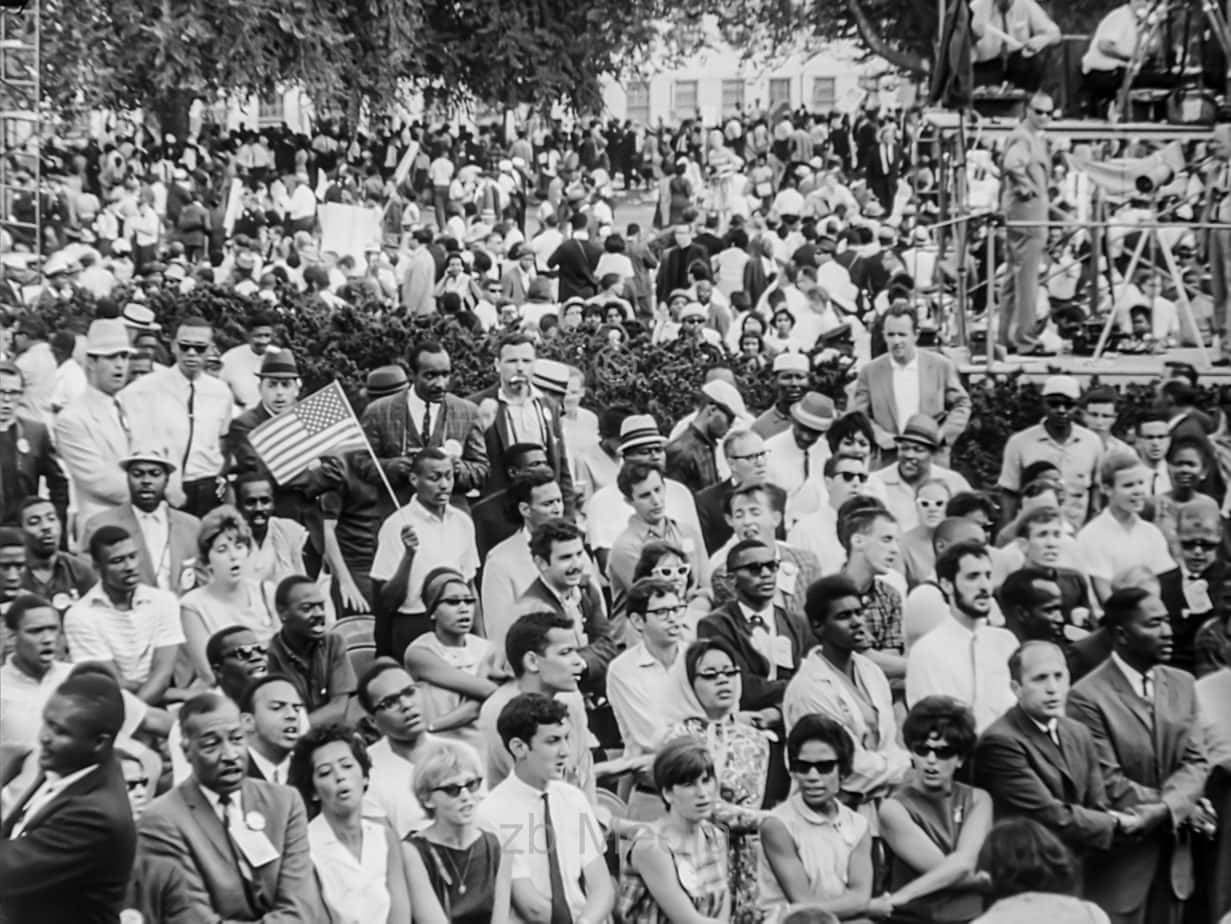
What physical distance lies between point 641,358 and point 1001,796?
25.1 ft

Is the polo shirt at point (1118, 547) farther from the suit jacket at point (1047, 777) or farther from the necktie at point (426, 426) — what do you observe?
the necktie at point (426, 426)

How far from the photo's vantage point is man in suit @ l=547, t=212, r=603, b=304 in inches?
841

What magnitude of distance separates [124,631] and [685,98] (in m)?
47.8

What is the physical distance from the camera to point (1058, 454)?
13.4m

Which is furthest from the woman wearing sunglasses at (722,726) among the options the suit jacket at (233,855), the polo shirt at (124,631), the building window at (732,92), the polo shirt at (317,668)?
the building window at (732,92)

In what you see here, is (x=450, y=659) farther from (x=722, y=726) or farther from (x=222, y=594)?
(x=722, y=726)

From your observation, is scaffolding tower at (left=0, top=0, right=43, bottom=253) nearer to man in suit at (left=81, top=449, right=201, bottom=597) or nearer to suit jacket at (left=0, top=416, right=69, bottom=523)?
suit jacket at (left=0, top=416, right=69, bottom=523)

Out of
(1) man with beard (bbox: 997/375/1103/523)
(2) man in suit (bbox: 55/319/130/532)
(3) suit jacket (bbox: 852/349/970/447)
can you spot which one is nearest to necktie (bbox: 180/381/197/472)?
(2) man in suit (bbox: 55/319/130/532)

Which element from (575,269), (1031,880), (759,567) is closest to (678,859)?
(1031,880)

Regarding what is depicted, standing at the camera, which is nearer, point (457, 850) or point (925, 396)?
point (457, 850)

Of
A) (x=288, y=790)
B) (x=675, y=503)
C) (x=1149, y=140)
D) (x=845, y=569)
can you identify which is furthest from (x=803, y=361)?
(x=288, y=790)

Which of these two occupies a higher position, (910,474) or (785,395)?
(785,395)

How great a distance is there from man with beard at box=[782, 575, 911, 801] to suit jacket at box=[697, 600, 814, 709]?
0.57 feet

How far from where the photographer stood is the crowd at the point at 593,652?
8.49 metres
